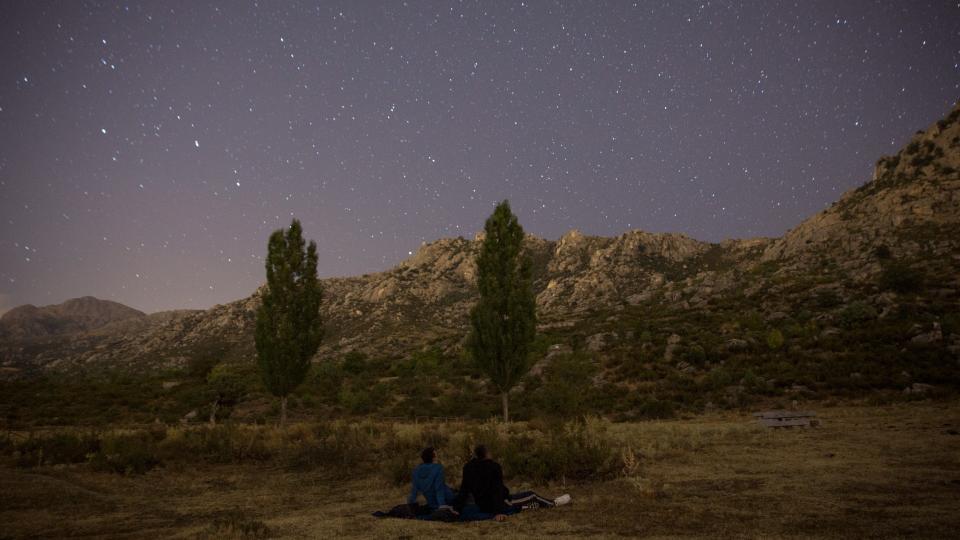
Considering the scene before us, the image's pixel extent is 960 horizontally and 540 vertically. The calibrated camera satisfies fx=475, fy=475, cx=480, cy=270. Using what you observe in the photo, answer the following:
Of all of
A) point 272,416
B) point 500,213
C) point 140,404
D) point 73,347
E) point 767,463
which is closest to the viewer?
point 767,463

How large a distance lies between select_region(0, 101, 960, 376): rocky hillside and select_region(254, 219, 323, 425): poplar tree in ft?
76.3

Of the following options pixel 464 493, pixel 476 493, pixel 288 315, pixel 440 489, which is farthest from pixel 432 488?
pixel 288 315

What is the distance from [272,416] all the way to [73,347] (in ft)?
449

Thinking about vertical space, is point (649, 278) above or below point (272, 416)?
above

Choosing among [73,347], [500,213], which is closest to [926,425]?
[500,213]

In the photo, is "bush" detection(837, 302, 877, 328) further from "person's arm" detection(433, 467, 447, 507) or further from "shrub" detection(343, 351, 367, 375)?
"shrub" detection(343, 351, 367, 375)

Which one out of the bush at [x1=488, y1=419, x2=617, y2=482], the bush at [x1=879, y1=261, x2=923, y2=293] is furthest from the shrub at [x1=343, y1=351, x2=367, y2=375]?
the bush at [x1=879, y1=261, x2=923, y2=293]

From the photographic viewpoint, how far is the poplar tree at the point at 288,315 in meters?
25.4

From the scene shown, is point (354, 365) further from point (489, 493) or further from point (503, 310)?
point (489, 493)

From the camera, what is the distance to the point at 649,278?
79938 millimetres

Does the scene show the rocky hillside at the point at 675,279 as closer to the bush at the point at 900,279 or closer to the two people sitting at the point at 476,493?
the bush at the point at 900,279

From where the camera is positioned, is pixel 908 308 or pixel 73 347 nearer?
pixel 908 308

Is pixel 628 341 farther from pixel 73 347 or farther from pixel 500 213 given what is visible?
pixel 73 347

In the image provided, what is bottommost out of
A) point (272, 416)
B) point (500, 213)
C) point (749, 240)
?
point (272, 416)
